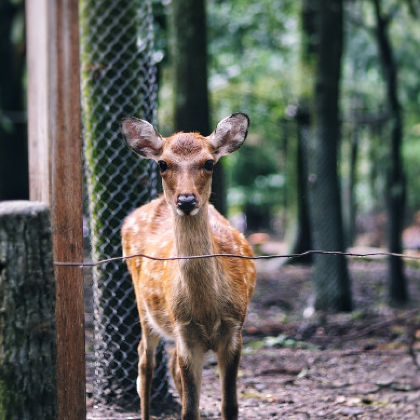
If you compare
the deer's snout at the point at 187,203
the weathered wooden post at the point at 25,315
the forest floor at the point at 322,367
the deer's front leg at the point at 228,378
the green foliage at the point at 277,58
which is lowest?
the forest floor at the point at 322,367

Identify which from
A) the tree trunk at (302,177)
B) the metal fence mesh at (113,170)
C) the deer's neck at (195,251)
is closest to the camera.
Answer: the deer's neck at (195,251)

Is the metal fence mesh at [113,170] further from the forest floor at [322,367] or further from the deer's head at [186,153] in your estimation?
the deer's head at [186,153]

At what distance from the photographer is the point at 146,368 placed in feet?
14.1

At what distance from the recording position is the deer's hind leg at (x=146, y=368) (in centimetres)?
427

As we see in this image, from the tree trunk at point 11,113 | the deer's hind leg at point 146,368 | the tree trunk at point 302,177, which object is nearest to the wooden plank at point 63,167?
the deer's hind leg at point 146,368

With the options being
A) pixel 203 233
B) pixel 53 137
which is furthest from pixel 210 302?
pixel 53 137

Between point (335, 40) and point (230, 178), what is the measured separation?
14.9 m

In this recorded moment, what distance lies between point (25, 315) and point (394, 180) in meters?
7.12

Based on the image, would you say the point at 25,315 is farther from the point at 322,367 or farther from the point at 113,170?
the point at 322,367

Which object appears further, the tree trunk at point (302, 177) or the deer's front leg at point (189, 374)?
the tree trunk at point (302, 177)

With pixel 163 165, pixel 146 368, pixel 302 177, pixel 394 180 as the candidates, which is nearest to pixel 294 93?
pixel 302 177

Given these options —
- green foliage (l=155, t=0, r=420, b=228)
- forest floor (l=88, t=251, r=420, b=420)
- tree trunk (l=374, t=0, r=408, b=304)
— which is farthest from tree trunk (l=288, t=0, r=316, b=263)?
forest floor (l=88, t=251, r=420, b=420)

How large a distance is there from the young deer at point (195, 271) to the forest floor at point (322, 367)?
0.90m

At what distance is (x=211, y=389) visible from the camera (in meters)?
5.02
